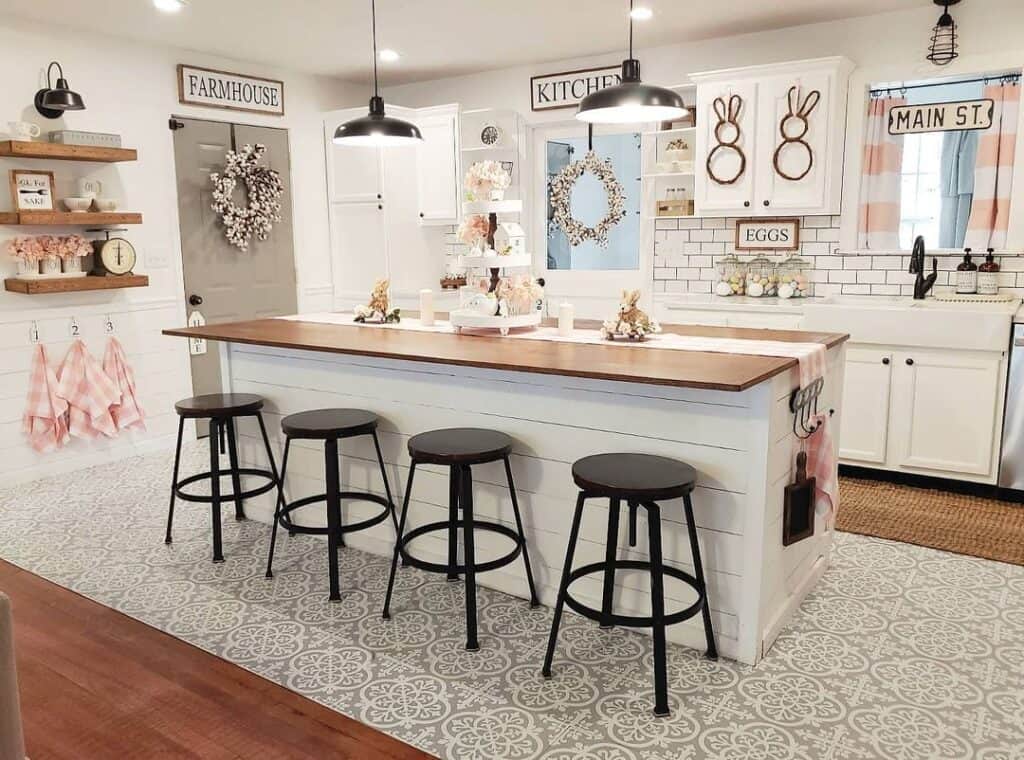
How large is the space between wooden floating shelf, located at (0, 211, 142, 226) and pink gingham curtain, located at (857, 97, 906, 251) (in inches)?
171

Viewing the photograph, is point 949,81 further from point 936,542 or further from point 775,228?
point 936,542

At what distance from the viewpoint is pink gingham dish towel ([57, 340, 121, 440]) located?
4855mm

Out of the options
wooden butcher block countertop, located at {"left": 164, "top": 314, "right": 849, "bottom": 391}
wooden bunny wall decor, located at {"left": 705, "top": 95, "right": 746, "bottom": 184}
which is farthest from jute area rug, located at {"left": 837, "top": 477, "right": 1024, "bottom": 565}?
wooden bunny wall decor, located at {"left": 705, "top": 95, "right": 746, "bottom": 184}

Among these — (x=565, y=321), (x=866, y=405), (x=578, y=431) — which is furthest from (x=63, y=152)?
(x=866, y=405)

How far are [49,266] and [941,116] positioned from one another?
201 inches

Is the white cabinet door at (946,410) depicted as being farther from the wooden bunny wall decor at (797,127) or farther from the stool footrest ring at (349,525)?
the stool footrest ring at (349,525)

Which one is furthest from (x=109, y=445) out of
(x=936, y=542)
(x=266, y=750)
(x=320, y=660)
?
(x=936, y=542)

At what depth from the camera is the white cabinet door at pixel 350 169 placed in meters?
6.09

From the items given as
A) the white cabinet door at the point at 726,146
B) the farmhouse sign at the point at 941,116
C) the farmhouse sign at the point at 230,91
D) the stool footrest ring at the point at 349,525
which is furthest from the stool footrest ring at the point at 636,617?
the farmhouse sign at the point at 230,91

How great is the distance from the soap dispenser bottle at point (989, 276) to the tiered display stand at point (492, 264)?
2656mm

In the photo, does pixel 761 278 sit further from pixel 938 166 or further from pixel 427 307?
pixel 427 307

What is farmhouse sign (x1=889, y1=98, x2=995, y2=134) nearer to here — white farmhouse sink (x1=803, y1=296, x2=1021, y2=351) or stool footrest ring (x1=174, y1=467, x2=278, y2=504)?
white farmhouse sink (x1=803, y1=296, x2=1021, y2=351)

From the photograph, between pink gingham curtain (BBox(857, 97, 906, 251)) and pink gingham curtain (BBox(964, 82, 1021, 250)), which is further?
pink gingham curtain (BBox(857, 97, 906, 251))

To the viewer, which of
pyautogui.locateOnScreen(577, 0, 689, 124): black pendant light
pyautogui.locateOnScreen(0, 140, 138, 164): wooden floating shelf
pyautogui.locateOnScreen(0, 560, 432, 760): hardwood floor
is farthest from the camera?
pyautogui.locateOnScreen(0, 140, 138, 164): wooden floating shelf
